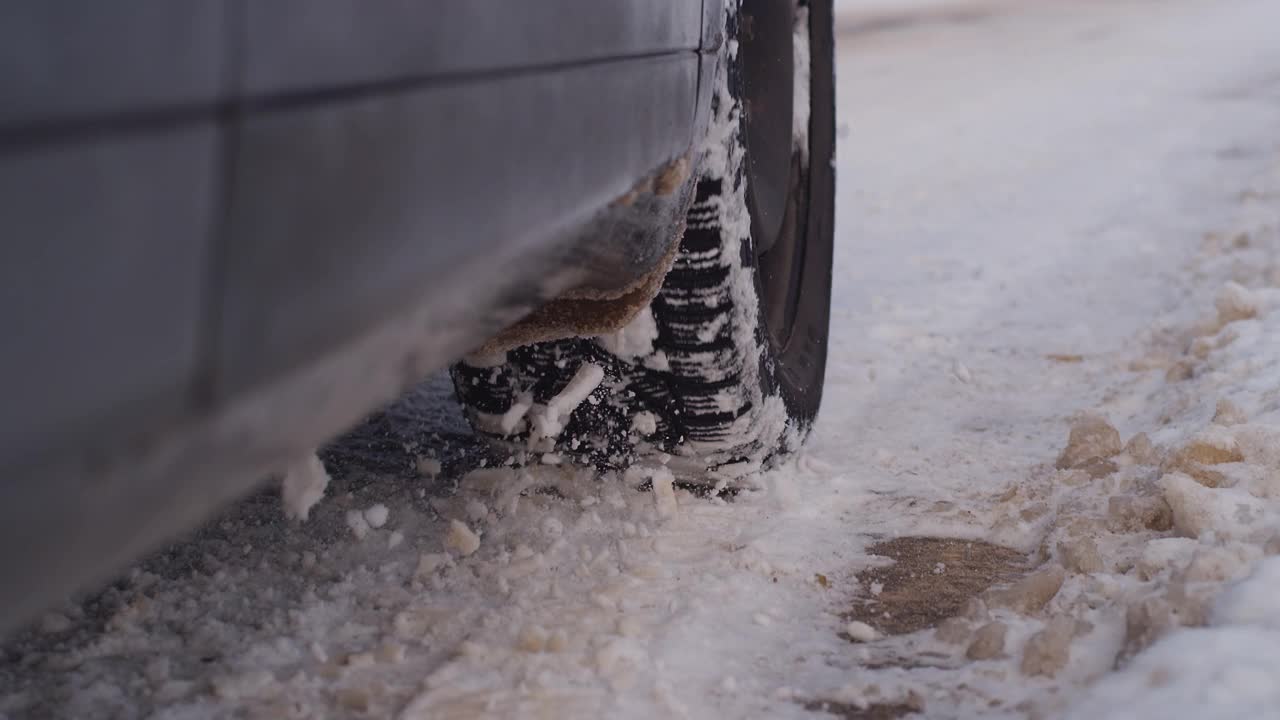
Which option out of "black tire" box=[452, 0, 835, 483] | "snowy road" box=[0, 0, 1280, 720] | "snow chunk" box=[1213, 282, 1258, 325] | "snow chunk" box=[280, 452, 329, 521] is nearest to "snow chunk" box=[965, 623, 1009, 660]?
"snowy road" box=[0, 0, 1280, 720]

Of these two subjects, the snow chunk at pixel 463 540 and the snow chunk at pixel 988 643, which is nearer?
the snow chunk at pixel 988 643

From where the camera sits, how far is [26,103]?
518mm

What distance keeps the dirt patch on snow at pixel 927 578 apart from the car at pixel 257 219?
25.8 inches

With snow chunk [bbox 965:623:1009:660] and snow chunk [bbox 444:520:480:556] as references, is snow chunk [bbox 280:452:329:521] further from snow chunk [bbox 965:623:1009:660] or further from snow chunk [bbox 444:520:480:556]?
snow chunk [bbox 965:623:1009:660]

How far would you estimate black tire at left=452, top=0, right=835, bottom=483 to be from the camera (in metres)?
1.73

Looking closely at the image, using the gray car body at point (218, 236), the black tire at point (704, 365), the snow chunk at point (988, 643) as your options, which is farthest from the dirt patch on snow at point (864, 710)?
the gray car body at point (218, 236)

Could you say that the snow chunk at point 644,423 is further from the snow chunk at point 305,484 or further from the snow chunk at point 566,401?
the snow chunk at point 305,484

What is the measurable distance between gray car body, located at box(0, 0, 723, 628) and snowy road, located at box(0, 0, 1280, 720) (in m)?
0.68

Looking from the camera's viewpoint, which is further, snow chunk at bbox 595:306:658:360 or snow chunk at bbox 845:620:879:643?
snow chunk at bbox 595:306:658:360

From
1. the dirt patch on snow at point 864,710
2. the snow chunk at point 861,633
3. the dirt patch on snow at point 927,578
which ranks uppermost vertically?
the dirt patch on snow at point 864,710

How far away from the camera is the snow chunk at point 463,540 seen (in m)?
1.76

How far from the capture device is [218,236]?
622mm

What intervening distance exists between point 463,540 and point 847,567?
1.93 ft

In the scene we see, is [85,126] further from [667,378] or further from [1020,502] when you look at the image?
[1020,502]
